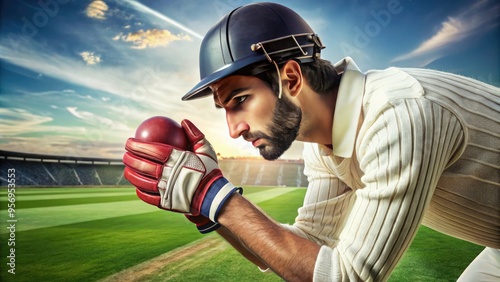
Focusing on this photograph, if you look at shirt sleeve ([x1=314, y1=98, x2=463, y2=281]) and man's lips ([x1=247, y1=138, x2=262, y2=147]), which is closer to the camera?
shirt sleeve ([x1=314, y1=98, x2=463, y2=281])

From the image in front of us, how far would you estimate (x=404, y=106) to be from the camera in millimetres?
1361

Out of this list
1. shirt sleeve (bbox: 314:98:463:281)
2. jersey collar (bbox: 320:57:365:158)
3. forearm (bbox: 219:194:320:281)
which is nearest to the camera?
shirt sleeve (bbox: 314:98:463:281)

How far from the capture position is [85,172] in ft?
90.6

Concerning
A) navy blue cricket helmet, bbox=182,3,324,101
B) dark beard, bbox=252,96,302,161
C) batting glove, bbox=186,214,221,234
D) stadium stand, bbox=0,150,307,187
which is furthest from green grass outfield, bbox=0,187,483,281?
stadium stand, bbox=0,150,307,187

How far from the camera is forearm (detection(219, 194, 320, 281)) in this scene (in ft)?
4.68

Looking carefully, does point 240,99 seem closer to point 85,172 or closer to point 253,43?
point 253,43

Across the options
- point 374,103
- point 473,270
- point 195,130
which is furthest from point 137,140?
point 473,270

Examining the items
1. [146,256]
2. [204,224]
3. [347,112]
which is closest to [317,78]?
[347,112]

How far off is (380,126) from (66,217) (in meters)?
8.54

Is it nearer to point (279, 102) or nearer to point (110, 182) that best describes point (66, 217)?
point (279, 102)

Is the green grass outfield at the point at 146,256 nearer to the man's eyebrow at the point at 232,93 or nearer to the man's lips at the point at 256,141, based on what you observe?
the man's lips at the point at 256,141

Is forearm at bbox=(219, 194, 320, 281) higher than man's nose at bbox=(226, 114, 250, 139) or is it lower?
lower

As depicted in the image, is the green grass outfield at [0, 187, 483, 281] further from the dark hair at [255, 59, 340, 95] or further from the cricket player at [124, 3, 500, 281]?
the dark hair at [255, 59, 340, 95]

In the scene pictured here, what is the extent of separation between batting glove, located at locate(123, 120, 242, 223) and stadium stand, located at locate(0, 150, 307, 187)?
18.2 meters
